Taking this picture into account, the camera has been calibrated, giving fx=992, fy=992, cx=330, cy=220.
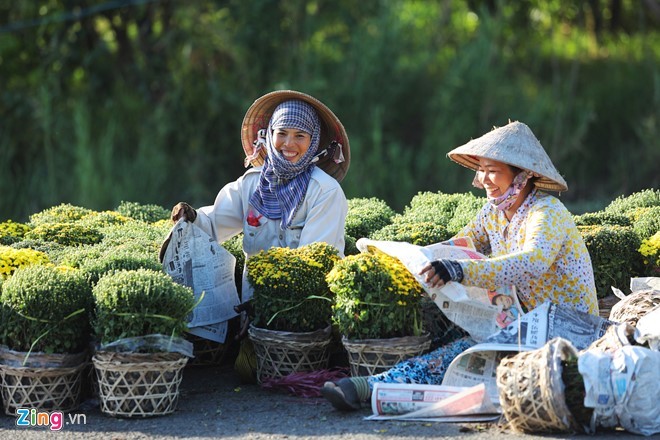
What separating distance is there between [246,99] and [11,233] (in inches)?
266

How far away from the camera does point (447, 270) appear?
4559 mm

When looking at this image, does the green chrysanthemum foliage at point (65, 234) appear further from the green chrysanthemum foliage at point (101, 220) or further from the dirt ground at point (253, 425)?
the dirt ground at point (253, 425)

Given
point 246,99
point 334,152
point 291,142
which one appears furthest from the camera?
point 246,99

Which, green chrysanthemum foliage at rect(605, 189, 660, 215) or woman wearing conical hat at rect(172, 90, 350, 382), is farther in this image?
green chrysanthemum foliage at rect(605, 189, 660, 215)

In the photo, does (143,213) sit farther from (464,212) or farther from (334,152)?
(464,212)

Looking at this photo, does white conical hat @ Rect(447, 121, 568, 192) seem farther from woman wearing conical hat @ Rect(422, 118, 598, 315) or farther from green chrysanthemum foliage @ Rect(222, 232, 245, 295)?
green chrysanthemum foliage @ Rect(222, 232, 245, 295)

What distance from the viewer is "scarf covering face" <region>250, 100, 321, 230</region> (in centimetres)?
565

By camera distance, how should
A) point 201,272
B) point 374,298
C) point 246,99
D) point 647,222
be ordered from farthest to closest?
point 246,99 < point 647,222 < point 201,272 < point 374,298

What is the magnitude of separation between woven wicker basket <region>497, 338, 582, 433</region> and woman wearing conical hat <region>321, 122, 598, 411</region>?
519 millimetres

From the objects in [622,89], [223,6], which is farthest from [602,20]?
[223,6]

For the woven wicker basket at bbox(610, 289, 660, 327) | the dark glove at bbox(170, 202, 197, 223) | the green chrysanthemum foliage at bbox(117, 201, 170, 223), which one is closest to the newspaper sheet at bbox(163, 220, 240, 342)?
the dark glove at bbox(170, 202, 197, 223)

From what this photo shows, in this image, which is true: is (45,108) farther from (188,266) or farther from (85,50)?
(188,266)

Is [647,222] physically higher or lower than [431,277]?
higher

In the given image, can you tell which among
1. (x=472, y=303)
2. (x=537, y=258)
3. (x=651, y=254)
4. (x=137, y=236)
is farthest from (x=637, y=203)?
(x=137, y=236)
